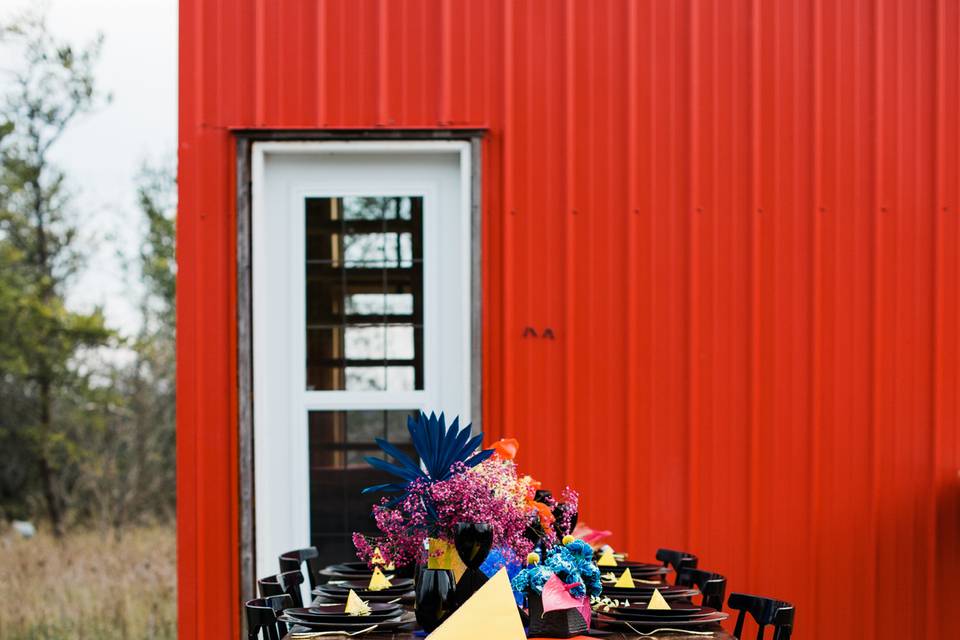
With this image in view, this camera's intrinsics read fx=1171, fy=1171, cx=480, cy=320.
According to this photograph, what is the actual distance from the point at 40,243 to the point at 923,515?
7.80m

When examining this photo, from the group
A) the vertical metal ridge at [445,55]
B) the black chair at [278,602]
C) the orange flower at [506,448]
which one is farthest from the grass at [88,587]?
the orange flower at [506,448]

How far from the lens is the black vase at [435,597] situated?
9.24ft

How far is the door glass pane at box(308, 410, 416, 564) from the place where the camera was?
15.1 feet

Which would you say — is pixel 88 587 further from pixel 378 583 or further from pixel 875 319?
pixel 875 319

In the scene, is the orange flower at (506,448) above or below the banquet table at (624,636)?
above

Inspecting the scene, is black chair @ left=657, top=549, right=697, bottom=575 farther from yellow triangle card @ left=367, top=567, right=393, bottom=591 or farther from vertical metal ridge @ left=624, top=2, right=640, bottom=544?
yellow triangle card @ left=367, top=567, right=393, bottom=591

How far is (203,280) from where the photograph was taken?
452 centimetres

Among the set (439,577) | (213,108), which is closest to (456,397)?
(213,108)

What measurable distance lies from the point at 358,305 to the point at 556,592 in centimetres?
213

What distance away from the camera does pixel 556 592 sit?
→ 8.91 ft

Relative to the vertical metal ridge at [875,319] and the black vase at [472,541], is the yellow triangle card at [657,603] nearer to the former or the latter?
the black vase at [472,541]

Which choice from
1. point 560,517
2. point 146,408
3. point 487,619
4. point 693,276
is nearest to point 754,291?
point 693,276

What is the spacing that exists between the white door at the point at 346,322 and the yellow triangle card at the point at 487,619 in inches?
82.2

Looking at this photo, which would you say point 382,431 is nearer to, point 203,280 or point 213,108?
point 203,280
